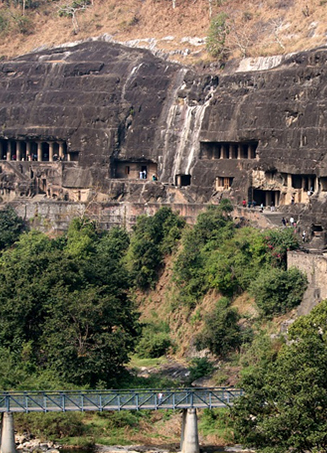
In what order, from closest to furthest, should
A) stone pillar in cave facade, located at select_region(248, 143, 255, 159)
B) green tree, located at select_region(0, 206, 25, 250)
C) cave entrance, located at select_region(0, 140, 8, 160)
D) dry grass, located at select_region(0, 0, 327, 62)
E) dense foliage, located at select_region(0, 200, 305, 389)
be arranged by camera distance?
dense foliage, located at select_region(0, 200, 305, 389), stone pillar in cave facade, located at select_region(248, 143, 255, 159), green tree, located at select_region(0, 206, 25, 250), dry grass, located at select_region(0, 0, 327, 62), cave entrance, located at select_region(0, 140, 8, 160)

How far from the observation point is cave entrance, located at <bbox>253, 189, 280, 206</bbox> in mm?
58219

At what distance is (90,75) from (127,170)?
253 inches

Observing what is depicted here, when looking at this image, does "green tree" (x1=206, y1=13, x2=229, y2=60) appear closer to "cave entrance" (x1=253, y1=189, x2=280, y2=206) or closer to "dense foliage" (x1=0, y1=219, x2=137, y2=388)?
"cave entrance" (x1=253, y1=189, x2=280, y2=206)

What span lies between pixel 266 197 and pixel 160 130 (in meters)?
8.17

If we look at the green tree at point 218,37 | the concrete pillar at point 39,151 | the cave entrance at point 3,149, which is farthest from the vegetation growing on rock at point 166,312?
the green tree at point 218,37

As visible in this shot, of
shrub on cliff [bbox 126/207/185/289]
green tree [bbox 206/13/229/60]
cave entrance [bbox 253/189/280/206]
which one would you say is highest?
green tree [bbox 206/13/229/60]

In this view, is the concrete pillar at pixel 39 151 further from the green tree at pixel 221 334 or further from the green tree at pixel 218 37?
the green tree at pixel 221 334

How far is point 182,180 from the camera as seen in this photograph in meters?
62.9

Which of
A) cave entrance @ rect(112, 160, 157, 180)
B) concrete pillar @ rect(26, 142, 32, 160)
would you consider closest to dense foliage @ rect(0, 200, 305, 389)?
cave entrance @ rect(112, 160, 157, 180)

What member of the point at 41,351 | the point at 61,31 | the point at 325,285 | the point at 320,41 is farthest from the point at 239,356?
the point at 61,31

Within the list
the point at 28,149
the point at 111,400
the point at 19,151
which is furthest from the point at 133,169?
the point at 111,400

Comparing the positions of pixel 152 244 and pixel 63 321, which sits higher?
pixel 152 244

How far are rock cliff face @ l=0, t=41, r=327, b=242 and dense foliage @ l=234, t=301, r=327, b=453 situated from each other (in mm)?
18539

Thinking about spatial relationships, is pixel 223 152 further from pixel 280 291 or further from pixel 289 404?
pixel 289 404
